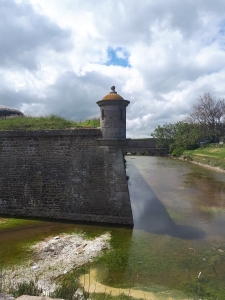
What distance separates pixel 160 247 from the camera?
344 inches

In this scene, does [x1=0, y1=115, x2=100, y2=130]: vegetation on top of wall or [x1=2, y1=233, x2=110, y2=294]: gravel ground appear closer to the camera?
[x1=2, y1=233, x2=110, y2=294]: gravel ground

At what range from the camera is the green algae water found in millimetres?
6629

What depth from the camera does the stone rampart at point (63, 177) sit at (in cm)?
1066

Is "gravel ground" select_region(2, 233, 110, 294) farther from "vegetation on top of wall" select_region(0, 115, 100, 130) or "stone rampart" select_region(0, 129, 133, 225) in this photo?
"vegetation on top of wall" select_region(0, 115, 100, 130)

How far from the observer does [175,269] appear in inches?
288

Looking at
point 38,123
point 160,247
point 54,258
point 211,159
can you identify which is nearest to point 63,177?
point 54,258

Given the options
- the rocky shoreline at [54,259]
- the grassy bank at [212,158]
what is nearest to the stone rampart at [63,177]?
the rocky shoreline at [54,259]

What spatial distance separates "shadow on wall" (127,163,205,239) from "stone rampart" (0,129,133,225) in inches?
38.7

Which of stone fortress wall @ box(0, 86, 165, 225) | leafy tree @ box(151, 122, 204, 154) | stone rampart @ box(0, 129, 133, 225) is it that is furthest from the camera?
leafy tree @ box(151, 122, 204, 154)

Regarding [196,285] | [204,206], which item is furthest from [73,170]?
[204,206]

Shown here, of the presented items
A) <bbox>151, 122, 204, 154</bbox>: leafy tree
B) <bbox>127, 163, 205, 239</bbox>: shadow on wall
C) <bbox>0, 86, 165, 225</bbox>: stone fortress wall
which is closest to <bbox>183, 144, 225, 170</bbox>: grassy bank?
<bbox>151, 122, 204, 154</bbox>: leafy tree

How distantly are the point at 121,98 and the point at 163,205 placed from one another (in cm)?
657

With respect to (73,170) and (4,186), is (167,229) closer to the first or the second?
(73,170)

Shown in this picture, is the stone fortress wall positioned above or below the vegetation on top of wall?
below
